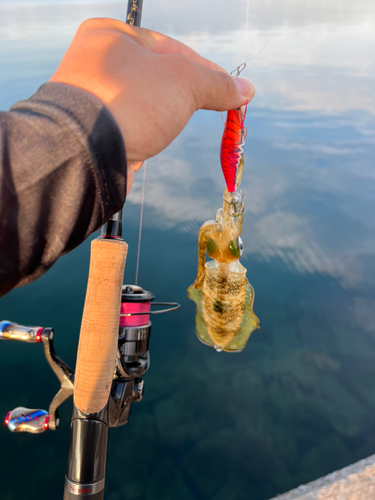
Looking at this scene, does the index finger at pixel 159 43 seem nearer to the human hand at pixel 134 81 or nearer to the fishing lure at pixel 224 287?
the human hand at pixel 134 81

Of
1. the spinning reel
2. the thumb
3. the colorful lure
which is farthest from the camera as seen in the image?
the spinning reel

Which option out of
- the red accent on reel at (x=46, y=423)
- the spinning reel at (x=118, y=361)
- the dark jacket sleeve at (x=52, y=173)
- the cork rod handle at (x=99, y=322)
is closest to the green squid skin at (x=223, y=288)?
the spinning reel at (x=118, y=361)

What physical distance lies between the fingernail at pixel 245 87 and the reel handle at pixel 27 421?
85cm

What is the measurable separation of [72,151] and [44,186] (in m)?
0.03

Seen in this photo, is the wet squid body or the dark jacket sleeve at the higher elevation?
the dark jacket sleeve

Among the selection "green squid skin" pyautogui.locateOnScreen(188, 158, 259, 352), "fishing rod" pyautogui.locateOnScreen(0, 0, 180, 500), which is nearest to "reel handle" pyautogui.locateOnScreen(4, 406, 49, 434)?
"fishing rod" pyautogui.locateOnScreen(0, 0, 180, 500)

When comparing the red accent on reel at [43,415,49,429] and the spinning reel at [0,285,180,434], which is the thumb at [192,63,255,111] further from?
the red accent on reel at [43,415,49,429]

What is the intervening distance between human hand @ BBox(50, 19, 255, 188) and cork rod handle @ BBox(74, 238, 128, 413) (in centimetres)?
30

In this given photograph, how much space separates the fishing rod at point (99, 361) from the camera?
64 centimetres

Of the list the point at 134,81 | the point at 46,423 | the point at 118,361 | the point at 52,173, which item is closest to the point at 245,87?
the point at 134,81

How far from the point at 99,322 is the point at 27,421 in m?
0.44

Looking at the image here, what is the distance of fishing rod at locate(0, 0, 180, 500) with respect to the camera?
636 millimetres

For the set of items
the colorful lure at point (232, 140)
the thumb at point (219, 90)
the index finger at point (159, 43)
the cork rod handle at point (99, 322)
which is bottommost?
the cork rod handle at point (99, 322)

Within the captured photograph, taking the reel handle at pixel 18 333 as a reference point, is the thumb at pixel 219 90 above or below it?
above
